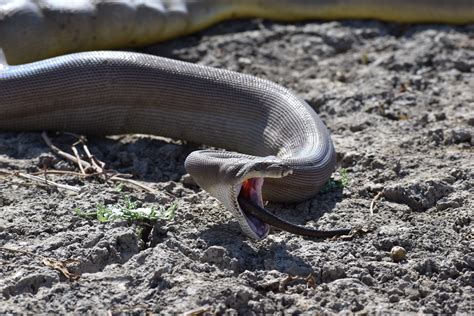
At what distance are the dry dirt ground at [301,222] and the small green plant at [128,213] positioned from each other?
35 mm

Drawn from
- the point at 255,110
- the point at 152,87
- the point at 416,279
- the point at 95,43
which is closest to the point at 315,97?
the point at 255,110

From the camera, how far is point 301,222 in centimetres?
487

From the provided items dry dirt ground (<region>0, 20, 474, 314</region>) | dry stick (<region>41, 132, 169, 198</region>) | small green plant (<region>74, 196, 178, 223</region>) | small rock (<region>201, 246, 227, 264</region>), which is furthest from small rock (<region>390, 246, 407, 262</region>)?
dry stick (<region>41, 132, 169, 198</region>)

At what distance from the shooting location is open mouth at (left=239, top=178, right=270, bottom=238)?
176 inches

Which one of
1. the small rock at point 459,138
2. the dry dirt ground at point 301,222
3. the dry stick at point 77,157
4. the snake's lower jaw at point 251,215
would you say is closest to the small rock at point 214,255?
the dry dirt ground at point 301,222

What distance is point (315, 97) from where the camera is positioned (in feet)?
21.4

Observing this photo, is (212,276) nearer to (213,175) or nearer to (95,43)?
(213,175)

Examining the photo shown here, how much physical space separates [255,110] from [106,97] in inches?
38.0

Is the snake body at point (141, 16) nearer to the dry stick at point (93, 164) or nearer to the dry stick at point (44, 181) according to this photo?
the dry stick at point (93, 164)

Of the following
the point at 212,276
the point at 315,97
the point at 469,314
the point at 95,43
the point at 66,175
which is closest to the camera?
the point at 469,314

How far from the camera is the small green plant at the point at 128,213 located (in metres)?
4.53

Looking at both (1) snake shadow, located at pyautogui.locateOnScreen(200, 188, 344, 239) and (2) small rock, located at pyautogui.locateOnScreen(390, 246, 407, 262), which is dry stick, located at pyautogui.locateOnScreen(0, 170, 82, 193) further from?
(2) small rock, located at pyautogui.locateOnScreen(390, 246, 407, 262)

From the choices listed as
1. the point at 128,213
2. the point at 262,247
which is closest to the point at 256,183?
the point at 262,247

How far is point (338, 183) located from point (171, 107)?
132cm
